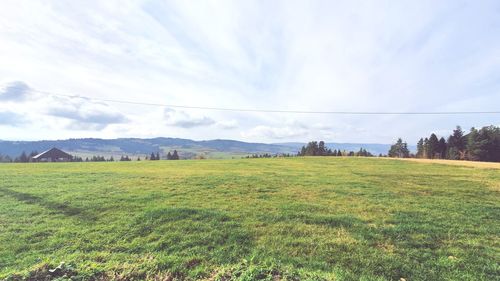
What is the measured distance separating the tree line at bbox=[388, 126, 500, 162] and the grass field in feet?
172

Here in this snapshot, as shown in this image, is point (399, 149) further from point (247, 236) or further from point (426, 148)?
point (247, 236)

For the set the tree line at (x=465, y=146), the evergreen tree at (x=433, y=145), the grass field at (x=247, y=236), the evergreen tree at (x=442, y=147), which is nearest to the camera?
the grass field at (x=247, y=236)

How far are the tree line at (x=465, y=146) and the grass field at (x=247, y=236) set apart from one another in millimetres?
52572

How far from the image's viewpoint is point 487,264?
5.45 m

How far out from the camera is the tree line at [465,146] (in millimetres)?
53125

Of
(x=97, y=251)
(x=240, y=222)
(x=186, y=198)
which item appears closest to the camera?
(x=97, y=251)

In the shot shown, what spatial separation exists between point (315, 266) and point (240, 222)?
2.70m

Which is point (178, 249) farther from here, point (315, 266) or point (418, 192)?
point (418, 192)

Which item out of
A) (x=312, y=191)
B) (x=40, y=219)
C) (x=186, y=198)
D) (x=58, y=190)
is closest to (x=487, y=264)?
(x=312, y=191)

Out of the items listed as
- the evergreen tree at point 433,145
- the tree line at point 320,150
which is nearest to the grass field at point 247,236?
the tree line at point 320,150

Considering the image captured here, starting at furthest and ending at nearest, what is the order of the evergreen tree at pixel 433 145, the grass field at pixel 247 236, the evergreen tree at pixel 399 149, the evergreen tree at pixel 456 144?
1. the evergreen tree at pixel 399 149
2. the evergreen tree at pixel 433 145
3. the evergreen tree at pixel 456 144
4. the grass field at pixel 247 236

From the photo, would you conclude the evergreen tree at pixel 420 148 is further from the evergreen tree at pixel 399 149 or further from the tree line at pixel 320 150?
the tree line at pixel 320 150

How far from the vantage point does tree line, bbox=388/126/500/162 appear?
53125 millimetres

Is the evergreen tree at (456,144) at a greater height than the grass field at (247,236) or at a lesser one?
greater
